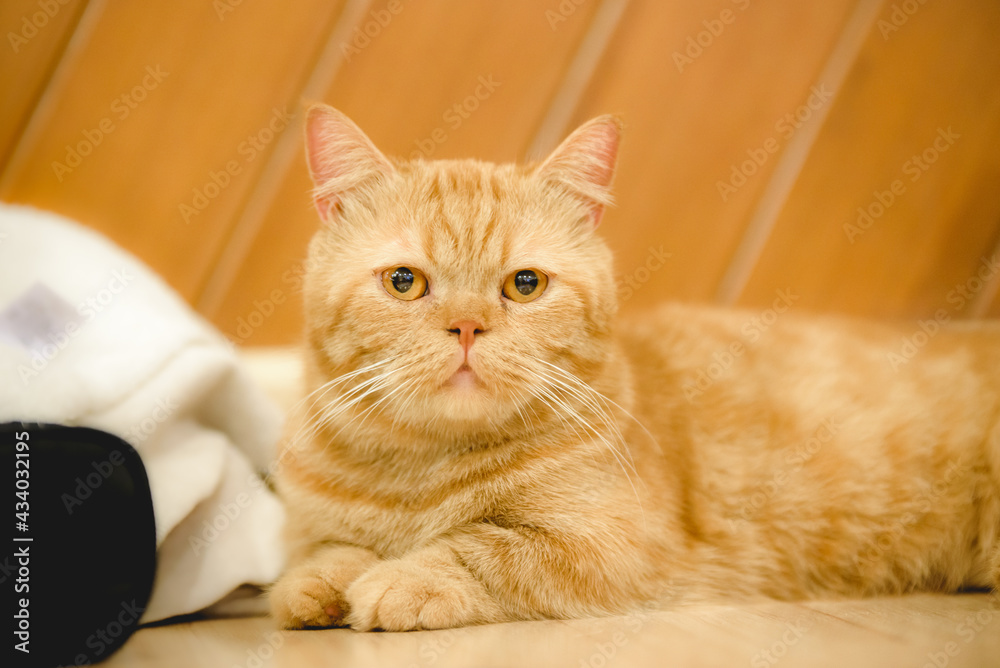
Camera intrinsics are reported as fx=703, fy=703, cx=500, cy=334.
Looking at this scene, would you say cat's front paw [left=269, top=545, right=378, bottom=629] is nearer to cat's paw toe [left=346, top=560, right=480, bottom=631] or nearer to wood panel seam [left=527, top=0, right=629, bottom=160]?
cat's paw toe [left=346, top=560, right=480, bottom=631]

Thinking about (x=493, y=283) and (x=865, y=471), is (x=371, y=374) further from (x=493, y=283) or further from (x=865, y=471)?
(x=865, y=471)

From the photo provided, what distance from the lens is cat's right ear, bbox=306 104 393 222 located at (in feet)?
4.40

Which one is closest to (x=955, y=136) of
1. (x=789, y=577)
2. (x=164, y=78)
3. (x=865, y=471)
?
(x=865, y=471)

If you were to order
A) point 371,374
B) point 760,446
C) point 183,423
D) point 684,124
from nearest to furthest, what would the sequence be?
point 371,374 → point 183,423 → point 760,446 → point 684,124

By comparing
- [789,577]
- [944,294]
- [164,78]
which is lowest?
[789,577]

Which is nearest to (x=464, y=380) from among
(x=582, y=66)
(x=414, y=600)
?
(x=414, y=600)

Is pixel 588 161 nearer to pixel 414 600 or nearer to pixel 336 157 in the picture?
pixel 336 157

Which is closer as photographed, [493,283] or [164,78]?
[493,283]

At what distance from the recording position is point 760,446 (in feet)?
4.96

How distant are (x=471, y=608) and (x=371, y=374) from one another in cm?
42

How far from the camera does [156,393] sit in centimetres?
130

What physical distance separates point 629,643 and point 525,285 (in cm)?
61

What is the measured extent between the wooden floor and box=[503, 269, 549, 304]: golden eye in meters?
0.55

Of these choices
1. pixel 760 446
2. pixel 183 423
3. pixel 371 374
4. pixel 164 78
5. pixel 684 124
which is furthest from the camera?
pixel 684 124
